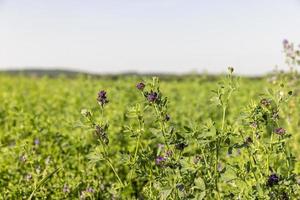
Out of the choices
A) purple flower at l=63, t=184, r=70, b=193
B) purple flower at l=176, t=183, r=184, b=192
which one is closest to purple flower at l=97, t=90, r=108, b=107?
purple flower at l=176, t=183, r=184, b=192

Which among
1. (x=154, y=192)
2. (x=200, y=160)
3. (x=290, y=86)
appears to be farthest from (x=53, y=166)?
(x=290, y=86)

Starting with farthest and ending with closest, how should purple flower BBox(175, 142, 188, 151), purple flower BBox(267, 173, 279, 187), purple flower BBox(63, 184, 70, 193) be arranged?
1. purple flower BBox(63, 184, 70, 193)
2. purple flower BBox(175, 142, 188, 151)
3. purple flower BBox(267, 173, 279, 187)

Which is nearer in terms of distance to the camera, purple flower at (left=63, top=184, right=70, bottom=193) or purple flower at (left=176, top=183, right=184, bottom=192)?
purple flower at (left=176, top=183, right=184, bottom=192)

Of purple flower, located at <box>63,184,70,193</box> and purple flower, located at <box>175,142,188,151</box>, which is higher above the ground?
purple flower, located at <box>175,142,188,151</box>

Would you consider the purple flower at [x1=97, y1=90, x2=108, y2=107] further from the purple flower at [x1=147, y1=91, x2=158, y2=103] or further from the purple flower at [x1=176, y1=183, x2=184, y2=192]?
the purple flower at [x1=176, y1=183, x2=184, y2=192]

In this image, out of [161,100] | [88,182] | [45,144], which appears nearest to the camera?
[161,100]

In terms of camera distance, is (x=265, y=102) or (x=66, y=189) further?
(x=66, y=189)

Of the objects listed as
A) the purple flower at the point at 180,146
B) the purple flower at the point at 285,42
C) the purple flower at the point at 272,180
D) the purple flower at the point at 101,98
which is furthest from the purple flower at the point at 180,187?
the purple flower at the point at 285,42

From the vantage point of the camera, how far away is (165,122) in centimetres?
290

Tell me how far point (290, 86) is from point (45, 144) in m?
3.16

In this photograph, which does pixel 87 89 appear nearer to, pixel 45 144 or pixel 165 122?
pixel 45 144

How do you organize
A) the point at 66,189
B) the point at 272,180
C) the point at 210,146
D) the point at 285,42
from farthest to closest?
the point at 285,42
the point at 66,189
the point at 210,146
the point at 272,180

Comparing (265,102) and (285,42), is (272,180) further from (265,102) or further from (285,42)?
(285,42)

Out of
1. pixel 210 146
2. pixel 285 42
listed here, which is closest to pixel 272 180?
pixel 210 146
